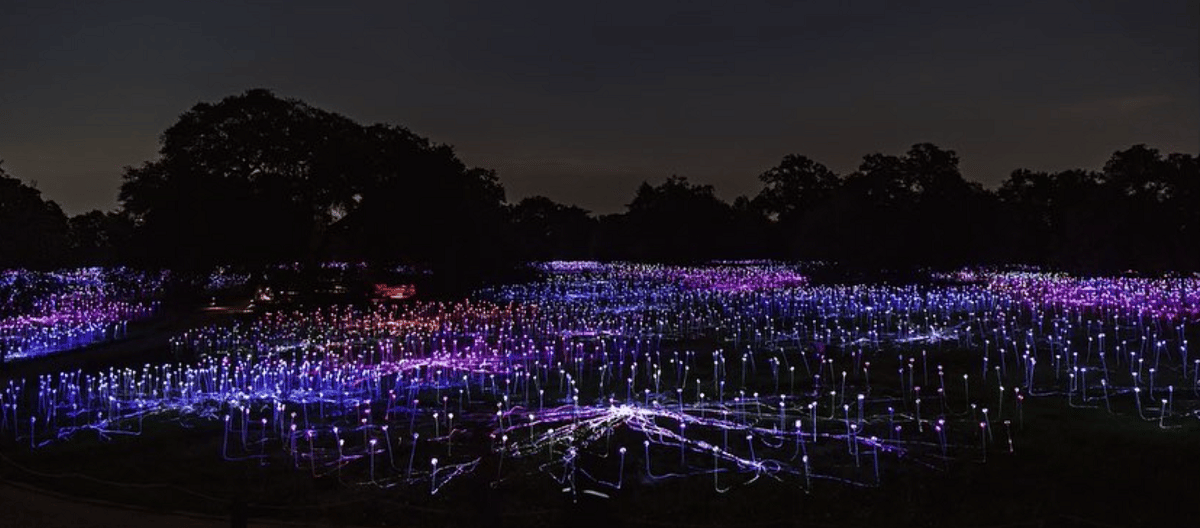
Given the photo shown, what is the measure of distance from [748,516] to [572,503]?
9.38ft

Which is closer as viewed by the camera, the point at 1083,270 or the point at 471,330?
the point at 471,330

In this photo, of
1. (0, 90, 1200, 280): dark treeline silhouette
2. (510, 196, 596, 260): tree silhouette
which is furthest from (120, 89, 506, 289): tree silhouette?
(510, 196, 596, 260): tree silhouette

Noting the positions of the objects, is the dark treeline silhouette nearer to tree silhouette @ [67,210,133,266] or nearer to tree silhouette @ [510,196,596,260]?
tree silhouette @ [67,210,133,266]

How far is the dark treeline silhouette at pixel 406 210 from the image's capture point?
29859 mm

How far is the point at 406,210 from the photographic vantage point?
102 ft

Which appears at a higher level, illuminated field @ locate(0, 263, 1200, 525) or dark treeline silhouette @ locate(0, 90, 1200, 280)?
dark treeline silhouette @ locate(0, 90, 1200, 280)

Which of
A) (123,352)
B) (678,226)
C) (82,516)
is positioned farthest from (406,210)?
(678,226)

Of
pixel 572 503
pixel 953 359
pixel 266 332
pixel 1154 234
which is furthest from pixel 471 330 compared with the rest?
pixel 1154 234

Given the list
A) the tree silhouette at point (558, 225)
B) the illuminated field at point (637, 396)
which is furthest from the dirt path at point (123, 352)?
the tree silhouette at point (558, 225)

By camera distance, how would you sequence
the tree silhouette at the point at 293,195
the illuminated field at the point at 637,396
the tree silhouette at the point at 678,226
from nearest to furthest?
the illuminated field at the point at 637,396
the tree silhouette at the point at 293,195
the tree silhouette at the point at 678,226

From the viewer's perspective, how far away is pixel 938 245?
4569cm

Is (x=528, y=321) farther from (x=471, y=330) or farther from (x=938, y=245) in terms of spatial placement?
(x=938, y=245)

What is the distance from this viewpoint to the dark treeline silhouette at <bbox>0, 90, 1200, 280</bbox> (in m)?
29.9

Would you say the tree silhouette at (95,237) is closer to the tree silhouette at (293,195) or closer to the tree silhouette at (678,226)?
the tree silhouette at (293,195)
